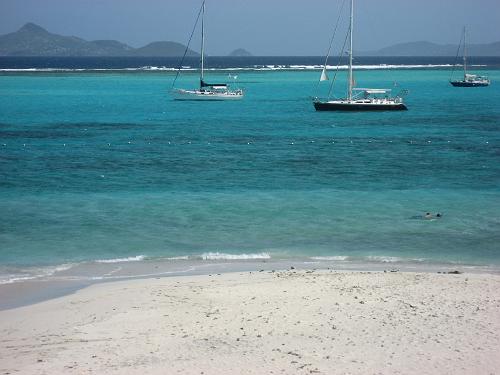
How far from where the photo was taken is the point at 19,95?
289ft

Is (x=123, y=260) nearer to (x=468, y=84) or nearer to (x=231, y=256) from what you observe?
(x=231, y=256)

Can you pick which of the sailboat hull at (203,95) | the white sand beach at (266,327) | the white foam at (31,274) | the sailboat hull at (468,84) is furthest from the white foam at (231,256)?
the sailboat hull at (468,84)

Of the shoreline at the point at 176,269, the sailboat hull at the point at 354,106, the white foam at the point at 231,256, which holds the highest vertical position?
the sailboat hull at the point at 354,106

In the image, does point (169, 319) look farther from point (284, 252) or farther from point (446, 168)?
point (446, 168)

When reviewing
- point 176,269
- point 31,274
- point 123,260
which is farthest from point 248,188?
point 31,274

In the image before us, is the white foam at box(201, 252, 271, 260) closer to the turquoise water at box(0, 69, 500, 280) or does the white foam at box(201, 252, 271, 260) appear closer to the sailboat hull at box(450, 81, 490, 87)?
the turquoise water at box(0, 69, 500, 280)

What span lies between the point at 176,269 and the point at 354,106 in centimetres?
4959

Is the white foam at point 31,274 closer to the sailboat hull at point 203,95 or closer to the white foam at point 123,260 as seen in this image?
the white foam at point 123,260

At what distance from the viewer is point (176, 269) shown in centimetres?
1911

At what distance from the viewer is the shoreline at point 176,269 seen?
17.5 m

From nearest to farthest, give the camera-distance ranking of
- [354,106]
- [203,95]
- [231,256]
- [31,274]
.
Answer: [31,274] < [231,256] < [354,106] < [203,95]

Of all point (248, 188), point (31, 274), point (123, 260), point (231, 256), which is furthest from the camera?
point (248, 188)

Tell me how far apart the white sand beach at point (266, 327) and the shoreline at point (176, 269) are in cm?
85

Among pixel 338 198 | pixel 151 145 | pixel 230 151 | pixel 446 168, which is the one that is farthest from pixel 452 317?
pixel 151 145
